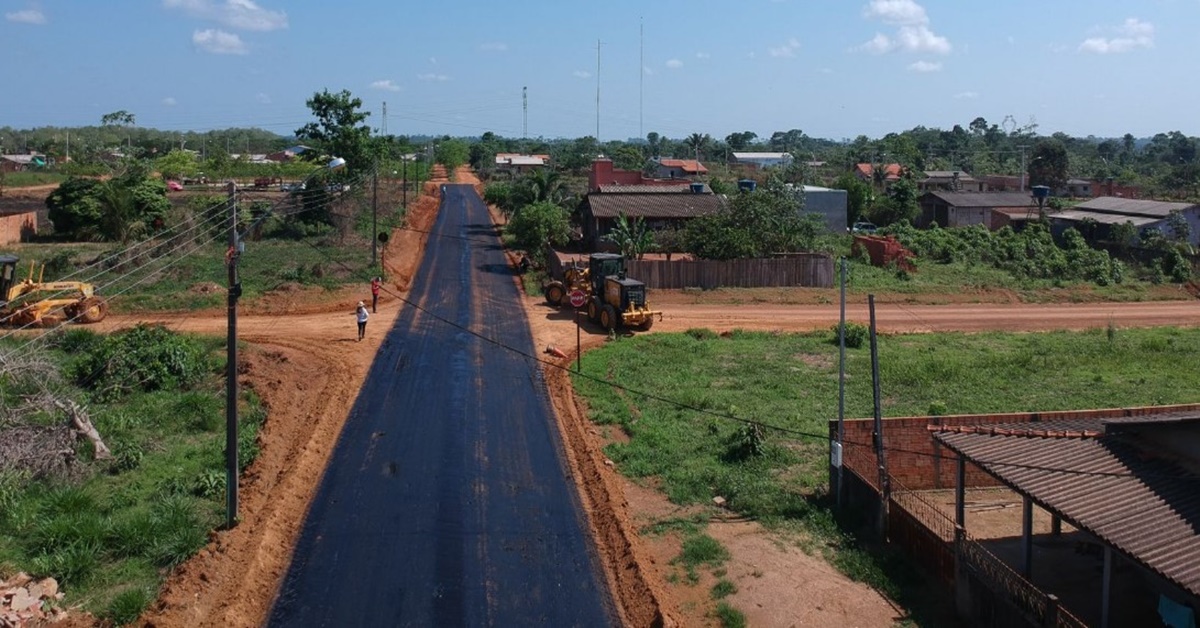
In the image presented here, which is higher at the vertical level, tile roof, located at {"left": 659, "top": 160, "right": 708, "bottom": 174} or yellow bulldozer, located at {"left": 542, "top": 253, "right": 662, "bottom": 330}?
tile roof, located at {"left": 659, "top": 160, "right": 708, "bottom": 174}

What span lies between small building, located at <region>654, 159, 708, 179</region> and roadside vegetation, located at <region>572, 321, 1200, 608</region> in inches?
2796

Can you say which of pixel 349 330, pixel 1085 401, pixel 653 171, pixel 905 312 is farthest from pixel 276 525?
pixel 653 171

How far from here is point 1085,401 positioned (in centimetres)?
2744

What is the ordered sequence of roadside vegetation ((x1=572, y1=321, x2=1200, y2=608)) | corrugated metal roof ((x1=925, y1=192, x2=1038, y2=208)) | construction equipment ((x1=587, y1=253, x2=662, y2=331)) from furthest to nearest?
corrugated metal roof ((x1=925, y1=192, x2=1038, y2=208))
construction equipment ((x1=587, y1=253, x2=662, y2=331))
roadside vegetation ((x1=572, y1=321, x2=1200, y2=608))

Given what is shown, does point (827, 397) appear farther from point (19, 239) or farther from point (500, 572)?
point (19, 239)

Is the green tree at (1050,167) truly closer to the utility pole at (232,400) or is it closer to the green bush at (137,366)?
the green bush at (137,366)

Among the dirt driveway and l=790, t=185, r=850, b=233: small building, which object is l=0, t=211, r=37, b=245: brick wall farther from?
l=790, t=185, r=850, b=233: small building

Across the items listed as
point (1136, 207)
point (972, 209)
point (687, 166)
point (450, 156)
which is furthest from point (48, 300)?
point (450, 156)

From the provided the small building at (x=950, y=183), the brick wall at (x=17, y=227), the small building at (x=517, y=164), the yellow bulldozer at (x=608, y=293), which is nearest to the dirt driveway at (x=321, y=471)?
the yellow bulldozer at (x=608, y=293)

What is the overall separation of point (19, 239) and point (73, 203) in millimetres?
3817

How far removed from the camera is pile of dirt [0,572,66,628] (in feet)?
46.2

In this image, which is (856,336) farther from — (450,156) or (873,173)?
(450,156)

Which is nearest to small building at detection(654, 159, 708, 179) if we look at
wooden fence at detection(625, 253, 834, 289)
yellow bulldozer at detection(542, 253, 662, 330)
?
wooden fence at detection(625, 253, 834, 289)

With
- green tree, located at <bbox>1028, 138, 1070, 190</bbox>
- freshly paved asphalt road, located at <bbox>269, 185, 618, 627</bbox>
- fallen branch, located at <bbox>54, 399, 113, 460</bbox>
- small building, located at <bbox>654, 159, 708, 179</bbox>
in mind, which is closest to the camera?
freshly paved asphalt road, located at <bbox>269, 185, 618, 627</bbox>
